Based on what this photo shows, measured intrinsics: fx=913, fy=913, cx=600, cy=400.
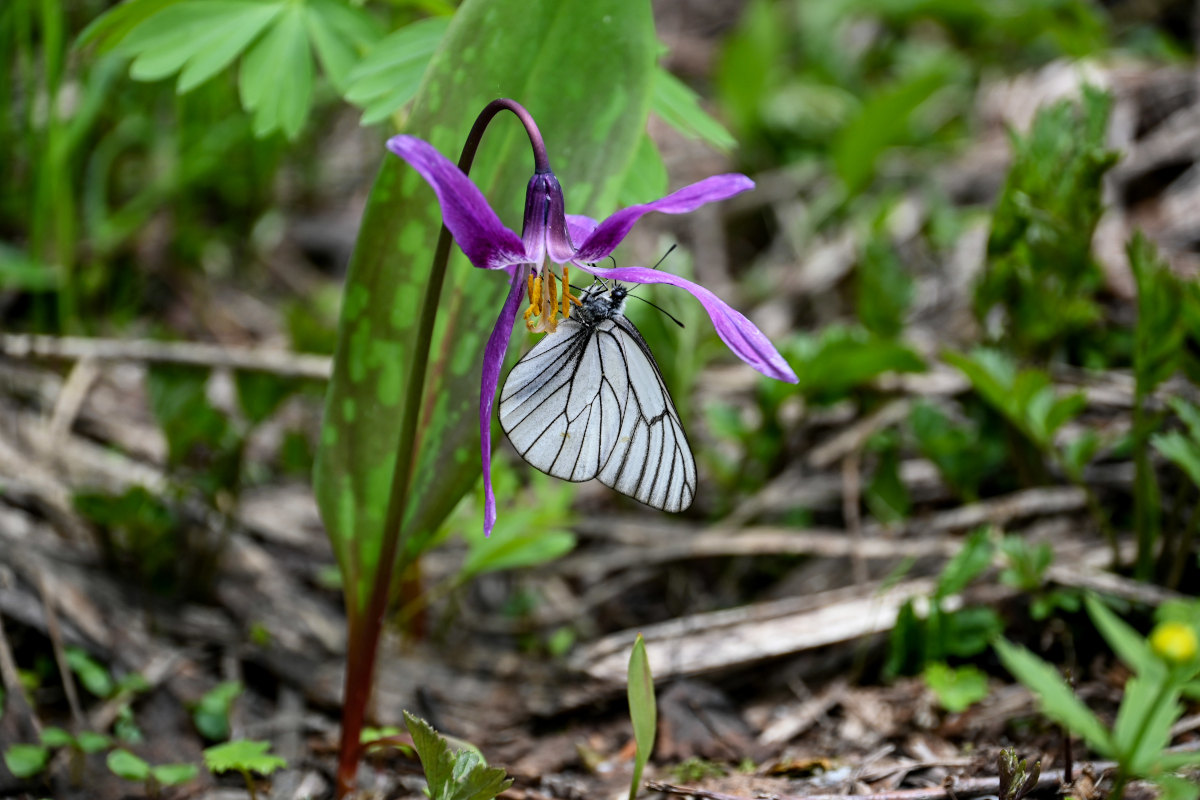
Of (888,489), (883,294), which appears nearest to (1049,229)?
(883,294)

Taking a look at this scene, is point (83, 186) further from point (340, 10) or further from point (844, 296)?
point (844, 296)

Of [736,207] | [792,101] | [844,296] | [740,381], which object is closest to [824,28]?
[792,101]

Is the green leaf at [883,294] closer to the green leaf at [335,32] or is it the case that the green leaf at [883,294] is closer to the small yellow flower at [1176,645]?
the green leaf at [335,32]

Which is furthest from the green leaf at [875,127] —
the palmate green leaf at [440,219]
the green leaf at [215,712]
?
the green leaf at [215,712]

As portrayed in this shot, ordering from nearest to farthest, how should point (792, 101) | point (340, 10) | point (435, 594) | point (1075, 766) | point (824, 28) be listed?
point (1075, 766) → point (340, 10) → point (435, 594) → point (792, 101) → point (824, 28)

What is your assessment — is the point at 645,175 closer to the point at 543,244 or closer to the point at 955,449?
the point at 543,244

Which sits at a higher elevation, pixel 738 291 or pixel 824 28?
pixel 824 28
